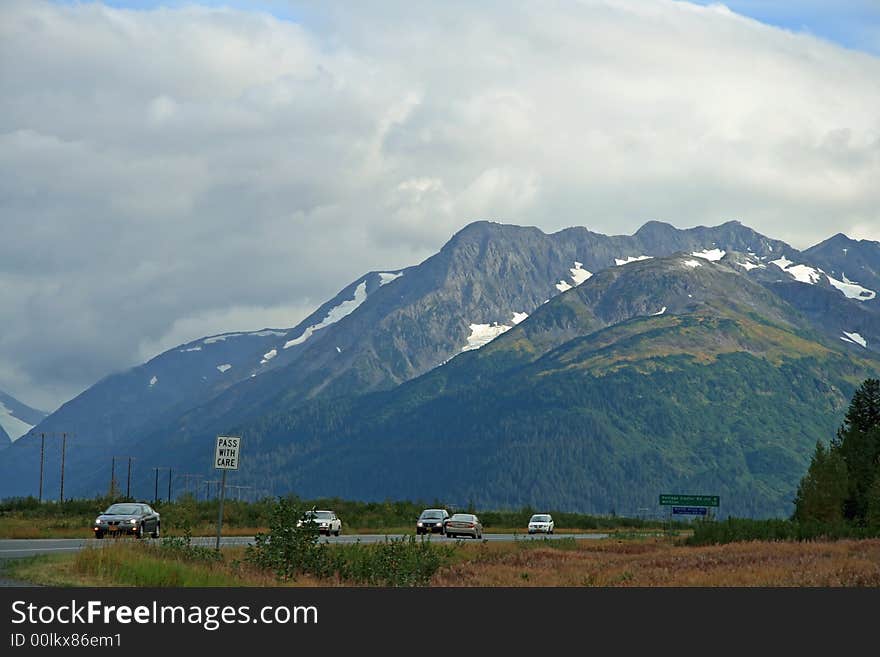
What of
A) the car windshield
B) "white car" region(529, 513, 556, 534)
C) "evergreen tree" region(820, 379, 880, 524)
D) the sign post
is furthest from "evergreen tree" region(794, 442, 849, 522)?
the sign post

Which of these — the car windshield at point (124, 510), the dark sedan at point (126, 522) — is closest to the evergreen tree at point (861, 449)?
the dark sedan at point (126, 522)

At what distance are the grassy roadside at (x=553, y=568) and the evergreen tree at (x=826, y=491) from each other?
130 feet

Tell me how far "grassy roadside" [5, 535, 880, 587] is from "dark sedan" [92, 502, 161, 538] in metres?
13.2

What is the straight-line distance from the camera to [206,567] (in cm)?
3309

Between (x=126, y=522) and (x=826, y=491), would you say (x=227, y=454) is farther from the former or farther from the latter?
(x=826, y=491)

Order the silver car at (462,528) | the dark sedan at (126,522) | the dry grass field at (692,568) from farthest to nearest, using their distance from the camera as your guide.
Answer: the silver car at (462,528) < the dark sedan at (126,522) < the dry grass field at (692,568)

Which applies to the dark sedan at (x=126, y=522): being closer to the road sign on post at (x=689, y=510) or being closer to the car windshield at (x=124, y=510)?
the car windshield at (x=124, y=510)

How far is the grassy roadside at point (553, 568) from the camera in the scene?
29.8m

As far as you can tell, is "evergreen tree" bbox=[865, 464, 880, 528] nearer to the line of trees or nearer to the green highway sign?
the line of trees

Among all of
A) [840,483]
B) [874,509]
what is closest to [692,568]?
[874,509]
